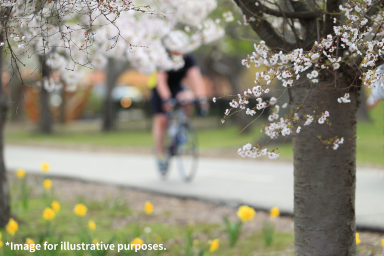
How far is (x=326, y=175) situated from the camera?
2.06 metres

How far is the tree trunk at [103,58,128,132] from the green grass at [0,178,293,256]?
13875mm

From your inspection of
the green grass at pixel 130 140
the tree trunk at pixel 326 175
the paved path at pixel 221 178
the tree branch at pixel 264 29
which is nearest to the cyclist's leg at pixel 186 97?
the paved path at pixel 221 178

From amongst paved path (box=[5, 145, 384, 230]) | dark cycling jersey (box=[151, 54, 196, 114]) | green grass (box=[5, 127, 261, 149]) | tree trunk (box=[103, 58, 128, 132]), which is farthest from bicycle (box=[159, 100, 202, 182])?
tree trunk (box=[103, 58, 128, 132])

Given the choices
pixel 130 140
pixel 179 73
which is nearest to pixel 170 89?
pixel 179 73

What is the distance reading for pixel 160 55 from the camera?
4.89m

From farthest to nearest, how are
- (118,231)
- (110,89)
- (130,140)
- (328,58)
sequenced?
(110,89) < (130,140) < (118,231) < (328,58)

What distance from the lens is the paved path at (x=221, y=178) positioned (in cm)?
425

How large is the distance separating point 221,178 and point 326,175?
3940mm

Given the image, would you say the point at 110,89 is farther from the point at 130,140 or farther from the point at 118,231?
the point at 118,231

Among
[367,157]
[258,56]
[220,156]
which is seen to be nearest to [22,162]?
[220,156]

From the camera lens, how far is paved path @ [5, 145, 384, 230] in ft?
14.0

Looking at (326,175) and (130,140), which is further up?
(130,140)

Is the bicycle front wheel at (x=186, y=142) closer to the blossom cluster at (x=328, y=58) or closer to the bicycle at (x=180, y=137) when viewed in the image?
the bicycle at (x=180, y=137)

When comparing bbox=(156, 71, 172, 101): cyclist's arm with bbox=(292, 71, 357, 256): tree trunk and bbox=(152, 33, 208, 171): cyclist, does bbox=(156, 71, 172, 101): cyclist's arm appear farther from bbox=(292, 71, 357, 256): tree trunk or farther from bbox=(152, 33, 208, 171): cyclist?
bbox=(292, 71, 357, 256): tree trunk
